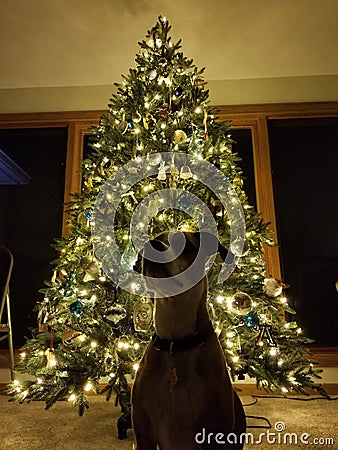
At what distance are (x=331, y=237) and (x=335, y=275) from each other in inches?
11.6

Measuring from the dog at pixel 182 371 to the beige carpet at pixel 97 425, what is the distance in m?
0.55

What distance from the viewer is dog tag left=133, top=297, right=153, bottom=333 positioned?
1360mm

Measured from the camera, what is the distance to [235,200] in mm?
1771

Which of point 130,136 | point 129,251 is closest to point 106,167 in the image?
point 130,136

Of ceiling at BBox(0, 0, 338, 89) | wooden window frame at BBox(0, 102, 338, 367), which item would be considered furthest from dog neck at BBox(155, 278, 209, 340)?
ceiling at BBox(0, 0, 338, 89)

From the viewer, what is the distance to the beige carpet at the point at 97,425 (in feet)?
4.39

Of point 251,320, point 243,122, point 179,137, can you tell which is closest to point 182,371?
point 251,320

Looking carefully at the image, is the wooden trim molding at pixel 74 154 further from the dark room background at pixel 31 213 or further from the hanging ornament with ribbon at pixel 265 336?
the hanging ornament with ribbon at pixel 265 336

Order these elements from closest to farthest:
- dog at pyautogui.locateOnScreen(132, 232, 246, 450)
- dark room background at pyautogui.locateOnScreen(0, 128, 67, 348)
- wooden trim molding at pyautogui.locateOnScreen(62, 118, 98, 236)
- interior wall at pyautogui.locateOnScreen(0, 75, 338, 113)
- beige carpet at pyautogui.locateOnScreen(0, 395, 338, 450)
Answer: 1. dog at pyautogui.locateOnScreen(132, 232, 246, 450)
2. beige carpet at pyautogui.locateOnScreen(0, 395, 338, 450)
3. dark room background at pyautogui.locateOnScreen(0, 128, 67, 348)
4. wooden trim molding at pyautogui.locateOnScreen(62, 118, 98, 236)
5. interior wall at pyautogui.locateOnScreen(0, 75, 338, 113)

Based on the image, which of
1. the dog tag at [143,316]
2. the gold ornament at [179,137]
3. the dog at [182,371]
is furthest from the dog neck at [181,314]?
the gold ornament at [179,137]

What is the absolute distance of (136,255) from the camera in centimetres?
164

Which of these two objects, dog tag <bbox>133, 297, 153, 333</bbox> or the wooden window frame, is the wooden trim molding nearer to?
the wooden window frame

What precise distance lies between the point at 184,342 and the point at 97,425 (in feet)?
3.10

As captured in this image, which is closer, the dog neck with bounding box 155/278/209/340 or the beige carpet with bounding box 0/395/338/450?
the dog neck with bounding box 155/278/209/340
